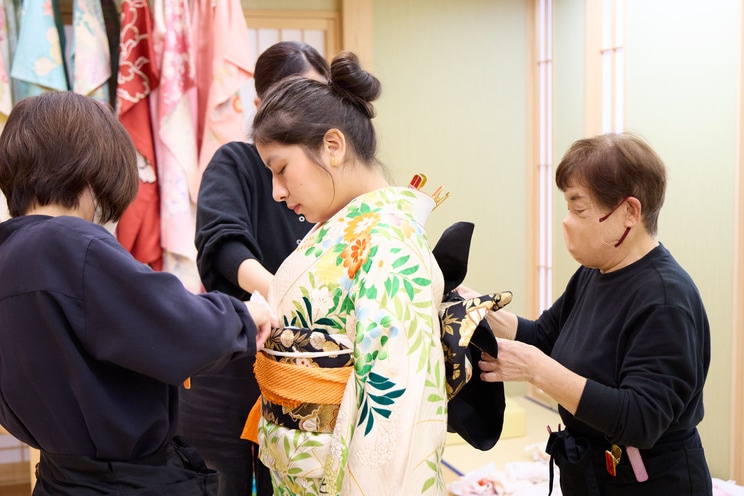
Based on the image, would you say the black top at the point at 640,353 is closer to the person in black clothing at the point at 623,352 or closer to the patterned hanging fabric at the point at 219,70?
the person in black clothing at the point at 623,352

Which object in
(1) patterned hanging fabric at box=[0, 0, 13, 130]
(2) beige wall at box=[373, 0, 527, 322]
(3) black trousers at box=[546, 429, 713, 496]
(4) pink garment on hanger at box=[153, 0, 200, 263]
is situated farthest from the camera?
(2) beige wall at box=[373, 0, 527, 322]

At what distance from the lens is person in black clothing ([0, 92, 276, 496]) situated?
129 cm

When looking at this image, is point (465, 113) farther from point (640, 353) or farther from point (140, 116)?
point (640, 353)

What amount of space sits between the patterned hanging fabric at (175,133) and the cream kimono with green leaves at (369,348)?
5.46ft

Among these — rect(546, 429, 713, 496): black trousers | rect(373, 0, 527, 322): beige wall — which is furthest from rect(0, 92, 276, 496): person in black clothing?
rect(373, 0, 527, 322): beige wall

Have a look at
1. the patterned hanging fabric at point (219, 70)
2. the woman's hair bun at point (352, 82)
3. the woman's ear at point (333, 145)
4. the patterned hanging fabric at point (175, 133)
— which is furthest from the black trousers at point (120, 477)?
the patterned hanging fabric at point (219, 70)

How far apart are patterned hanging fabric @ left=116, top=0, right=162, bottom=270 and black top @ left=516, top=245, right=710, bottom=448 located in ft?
6.15

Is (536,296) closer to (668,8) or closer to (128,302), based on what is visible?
(668,8)

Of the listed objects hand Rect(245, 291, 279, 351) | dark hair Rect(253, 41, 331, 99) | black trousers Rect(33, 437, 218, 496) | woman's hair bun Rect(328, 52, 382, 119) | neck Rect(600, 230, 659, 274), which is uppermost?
dark hair Rect(253, 41, 331, 99)

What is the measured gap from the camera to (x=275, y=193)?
5.20 feet

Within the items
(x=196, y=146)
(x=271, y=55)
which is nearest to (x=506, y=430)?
(x=196, y=146)

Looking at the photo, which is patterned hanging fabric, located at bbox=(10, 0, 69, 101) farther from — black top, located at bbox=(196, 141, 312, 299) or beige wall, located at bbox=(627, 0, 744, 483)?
beige wall, located at bbox=(627, 0, 744, 483)

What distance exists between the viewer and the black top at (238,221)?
1895mm

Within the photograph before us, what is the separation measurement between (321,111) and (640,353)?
80 cm
